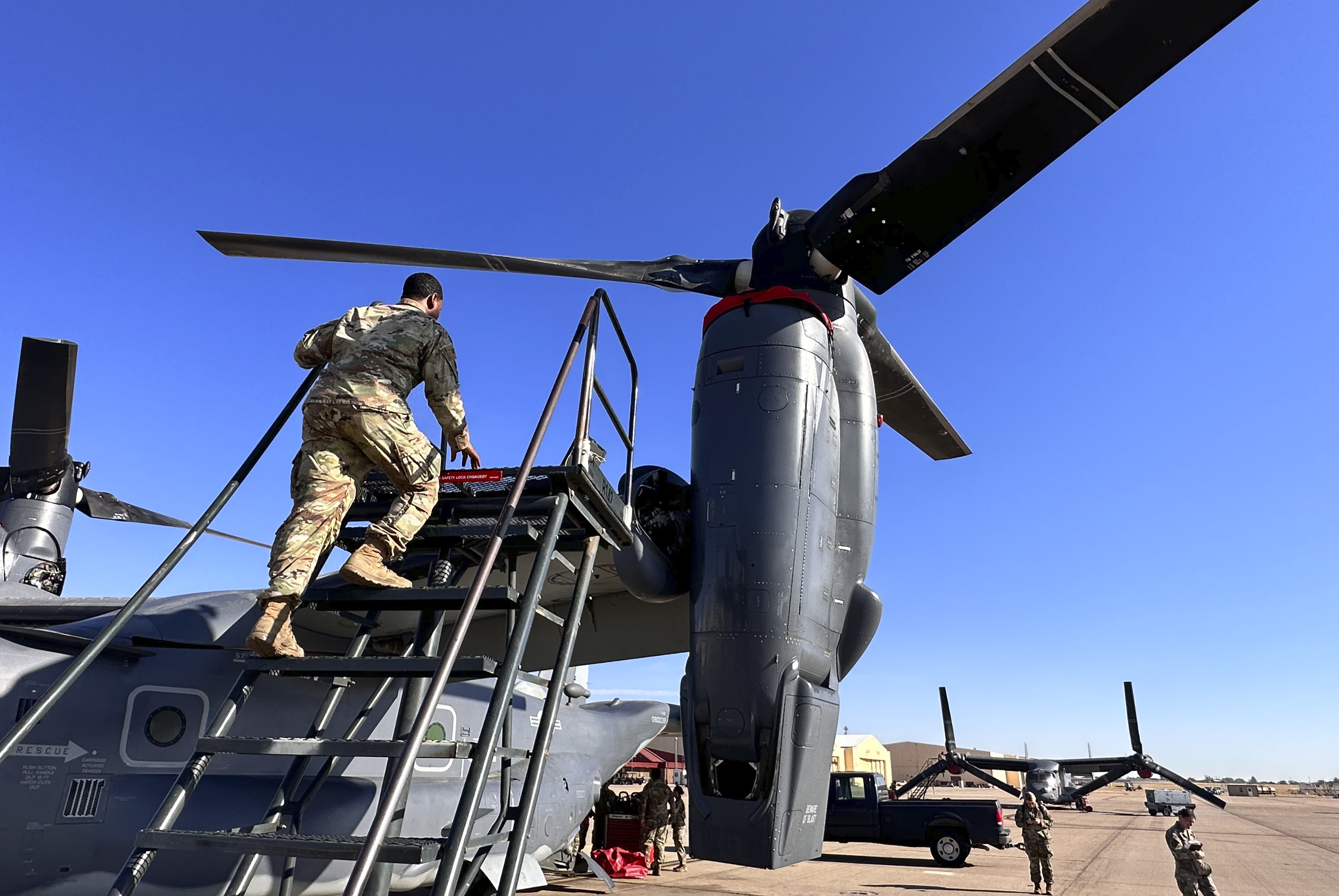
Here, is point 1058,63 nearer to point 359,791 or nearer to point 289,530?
point 289,530

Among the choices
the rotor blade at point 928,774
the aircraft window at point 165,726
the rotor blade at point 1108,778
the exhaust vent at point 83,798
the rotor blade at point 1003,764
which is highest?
the rotor blade at point 1108,778

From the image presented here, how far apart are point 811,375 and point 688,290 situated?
1941 millimetres

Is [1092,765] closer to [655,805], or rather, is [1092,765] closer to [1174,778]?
[1174,778]

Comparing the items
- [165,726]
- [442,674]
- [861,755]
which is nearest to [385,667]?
[442,674]

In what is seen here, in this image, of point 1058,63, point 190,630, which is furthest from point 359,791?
point 1058,63

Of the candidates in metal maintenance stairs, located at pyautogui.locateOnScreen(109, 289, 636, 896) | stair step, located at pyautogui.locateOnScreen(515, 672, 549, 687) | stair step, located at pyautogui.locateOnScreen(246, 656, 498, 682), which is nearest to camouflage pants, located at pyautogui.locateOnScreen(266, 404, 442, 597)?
metal maintenance stairs, located at pyautogui.locateOnScreen(109, 289, 636, 896)

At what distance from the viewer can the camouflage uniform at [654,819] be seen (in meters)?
13.7

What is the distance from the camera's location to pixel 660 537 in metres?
7.45

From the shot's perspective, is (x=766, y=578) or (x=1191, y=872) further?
(x=1191, y=872)

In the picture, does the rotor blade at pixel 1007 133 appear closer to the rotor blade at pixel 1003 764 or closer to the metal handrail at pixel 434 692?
the metal handrail at pixel 434 692

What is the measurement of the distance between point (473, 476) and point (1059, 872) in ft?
51.0

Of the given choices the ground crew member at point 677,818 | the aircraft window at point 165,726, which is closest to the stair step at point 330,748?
the aircraft window at point 165,726

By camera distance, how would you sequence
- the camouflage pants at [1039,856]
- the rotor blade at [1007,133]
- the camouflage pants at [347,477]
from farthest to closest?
1. the camouflage pants at [1039,856]
2. the rotor blade at [1007,133]
3. the camouflage pants at [347,477]

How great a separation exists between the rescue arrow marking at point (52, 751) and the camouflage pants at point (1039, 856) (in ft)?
39.8
